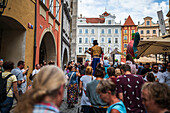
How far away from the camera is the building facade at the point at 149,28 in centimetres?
4984

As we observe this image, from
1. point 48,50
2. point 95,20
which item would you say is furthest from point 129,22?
point 48,50

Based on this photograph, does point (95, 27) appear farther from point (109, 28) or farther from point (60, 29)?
point (60, 29)

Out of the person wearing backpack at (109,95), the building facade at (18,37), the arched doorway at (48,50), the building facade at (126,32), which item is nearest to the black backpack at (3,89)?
the person wearing backpack at (109,95)

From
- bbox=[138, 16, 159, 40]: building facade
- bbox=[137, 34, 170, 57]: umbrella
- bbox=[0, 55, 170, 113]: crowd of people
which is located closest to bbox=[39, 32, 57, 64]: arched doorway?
bbox=[137, 34, 170, 57]: umbrella

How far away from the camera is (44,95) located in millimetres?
1108

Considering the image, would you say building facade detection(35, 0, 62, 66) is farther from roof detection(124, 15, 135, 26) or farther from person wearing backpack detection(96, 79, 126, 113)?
roof detection(124, 15, 135, 26)

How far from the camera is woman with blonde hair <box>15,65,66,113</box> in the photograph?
1085mm

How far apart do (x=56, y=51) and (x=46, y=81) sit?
44.3 feet

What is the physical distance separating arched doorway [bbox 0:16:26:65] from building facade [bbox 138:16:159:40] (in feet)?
158

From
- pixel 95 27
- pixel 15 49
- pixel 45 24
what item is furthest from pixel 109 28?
pixel 15 49

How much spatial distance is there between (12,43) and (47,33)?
15.8 feet

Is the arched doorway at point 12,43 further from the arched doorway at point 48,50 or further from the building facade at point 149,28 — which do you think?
the building facade at point 149,28

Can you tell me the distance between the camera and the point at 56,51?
1441 cm

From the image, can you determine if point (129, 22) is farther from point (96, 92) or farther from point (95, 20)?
point (96, 92)
